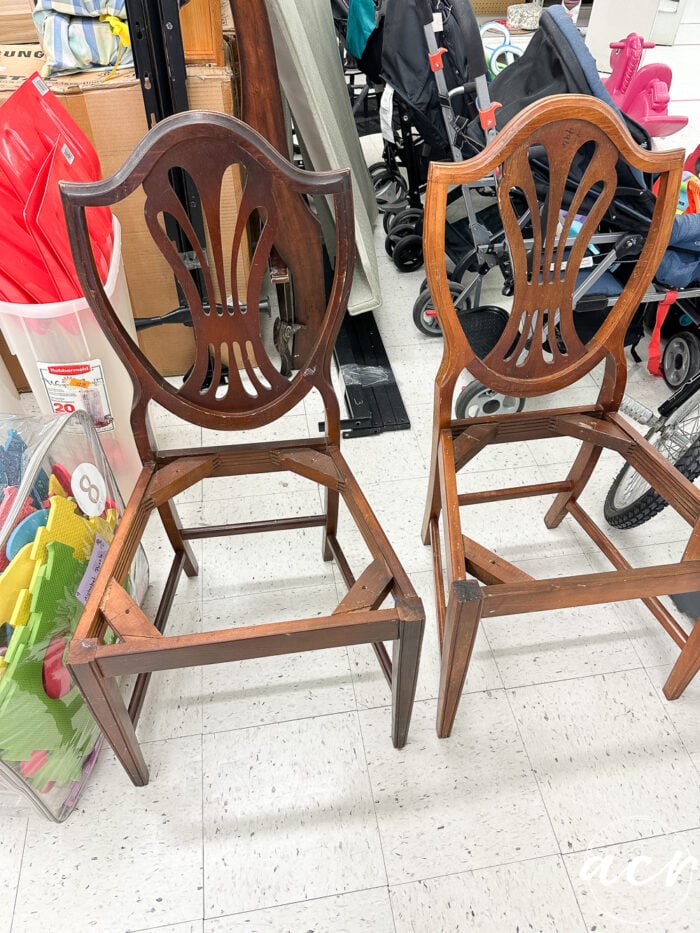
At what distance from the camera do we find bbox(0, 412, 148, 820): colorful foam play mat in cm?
103

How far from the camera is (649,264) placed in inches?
45.5

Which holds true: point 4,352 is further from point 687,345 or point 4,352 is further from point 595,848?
point 687,345

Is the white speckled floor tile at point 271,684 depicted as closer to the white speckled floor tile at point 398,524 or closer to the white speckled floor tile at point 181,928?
the white speckled floor tile at point 398,524

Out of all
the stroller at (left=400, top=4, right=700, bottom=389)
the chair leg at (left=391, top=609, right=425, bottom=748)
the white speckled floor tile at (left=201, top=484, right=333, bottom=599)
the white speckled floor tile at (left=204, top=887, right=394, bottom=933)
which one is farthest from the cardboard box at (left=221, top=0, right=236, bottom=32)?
the white speckled floor tile at (left=204, top=887, right=394, bottom=933)

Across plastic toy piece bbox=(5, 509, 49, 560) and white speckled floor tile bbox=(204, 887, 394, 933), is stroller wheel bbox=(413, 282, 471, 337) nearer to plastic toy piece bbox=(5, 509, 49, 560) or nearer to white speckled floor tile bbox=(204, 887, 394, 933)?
plastic toy piece bbox=(5, 509, 49, 560)

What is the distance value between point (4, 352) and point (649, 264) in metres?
1.78

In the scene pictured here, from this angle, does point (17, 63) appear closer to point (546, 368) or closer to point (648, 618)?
point (546, 368)

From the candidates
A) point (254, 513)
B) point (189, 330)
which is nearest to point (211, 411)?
point (254, 513)

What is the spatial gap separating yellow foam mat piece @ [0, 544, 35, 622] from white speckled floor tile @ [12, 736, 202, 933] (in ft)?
1.51

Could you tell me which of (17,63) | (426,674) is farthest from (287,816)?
(17,63)

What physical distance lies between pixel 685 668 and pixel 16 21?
2.47 meters

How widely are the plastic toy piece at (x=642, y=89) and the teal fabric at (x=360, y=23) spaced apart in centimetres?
87

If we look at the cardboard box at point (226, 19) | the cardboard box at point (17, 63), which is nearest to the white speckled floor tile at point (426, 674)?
the cardboard box at point (17, 63)

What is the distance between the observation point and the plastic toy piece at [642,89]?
2182mm
